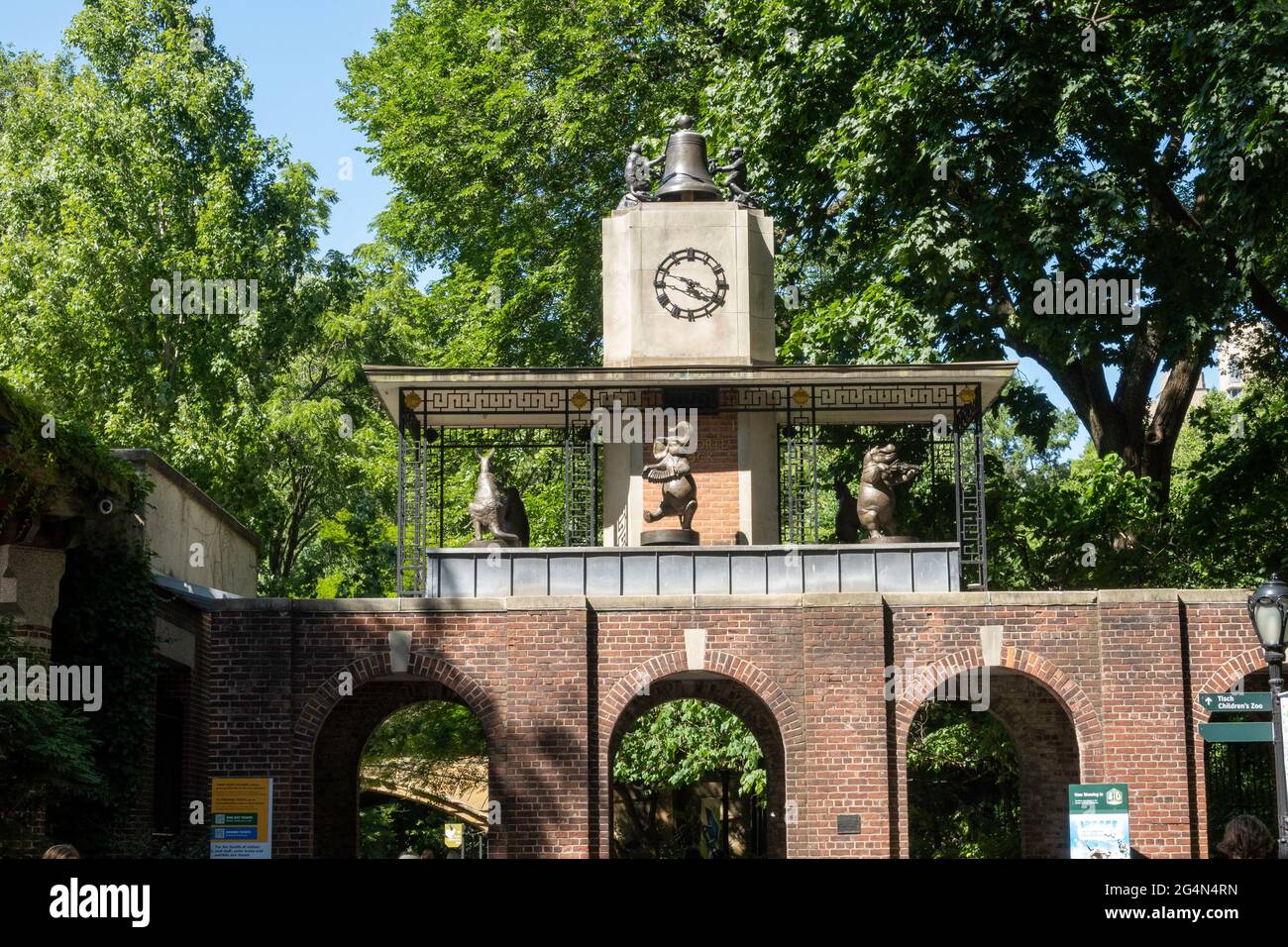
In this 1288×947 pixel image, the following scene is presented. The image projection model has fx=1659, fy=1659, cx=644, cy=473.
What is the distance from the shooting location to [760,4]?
29.5m

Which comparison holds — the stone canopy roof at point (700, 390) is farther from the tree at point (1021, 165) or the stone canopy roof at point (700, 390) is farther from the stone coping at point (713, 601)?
the tree at point (1021, 165)

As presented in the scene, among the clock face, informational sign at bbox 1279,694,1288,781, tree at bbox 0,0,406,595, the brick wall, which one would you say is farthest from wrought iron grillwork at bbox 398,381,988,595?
tree at bbox 0,0,406,595

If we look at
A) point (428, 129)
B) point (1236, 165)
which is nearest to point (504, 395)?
point (1236, 165)

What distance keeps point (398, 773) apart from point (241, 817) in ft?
49.5

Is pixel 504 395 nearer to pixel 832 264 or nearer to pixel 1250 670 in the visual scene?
pixel 832 264

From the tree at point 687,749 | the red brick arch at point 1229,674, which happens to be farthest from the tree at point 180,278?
the red brick arch at point 1229,674

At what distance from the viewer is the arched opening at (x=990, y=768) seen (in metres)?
22.2

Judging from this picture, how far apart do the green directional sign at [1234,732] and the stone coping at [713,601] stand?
12.1 feet

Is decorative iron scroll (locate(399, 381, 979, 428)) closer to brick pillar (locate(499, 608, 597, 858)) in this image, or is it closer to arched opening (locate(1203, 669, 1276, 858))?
brick pillar (locate(499, 608, 597, 858))

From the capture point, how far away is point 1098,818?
19.0 meters

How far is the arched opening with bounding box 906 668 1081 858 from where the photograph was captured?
72.7 ft

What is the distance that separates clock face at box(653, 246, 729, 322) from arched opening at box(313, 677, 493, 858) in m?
6.18

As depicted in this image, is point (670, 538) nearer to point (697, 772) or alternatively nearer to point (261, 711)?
point (261, 711)
